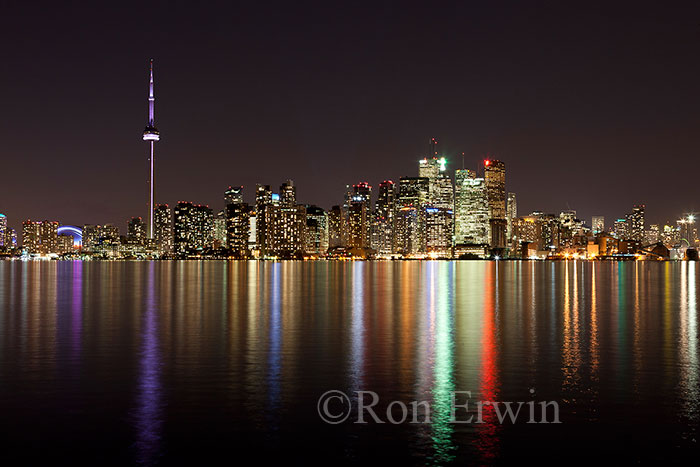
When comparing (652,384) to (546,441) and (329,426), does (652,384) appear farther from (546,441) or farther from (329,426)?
(329,426)

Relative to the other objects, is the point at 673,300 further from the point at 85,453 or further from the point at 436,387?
the point at 85,453

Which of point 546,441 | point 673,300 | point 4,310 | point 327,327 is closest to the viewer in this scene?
point 546,441

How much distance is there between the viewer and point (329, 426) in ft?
65.6

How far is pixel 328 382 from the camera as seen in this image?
26.6 meters

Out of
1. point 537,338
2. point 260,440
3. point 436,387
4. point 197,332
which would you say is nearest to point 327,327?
point 197,332

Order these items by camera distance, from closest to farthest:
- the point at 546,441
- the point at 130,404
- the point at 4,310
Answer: the point at 546,441 → the point at 130,404 → the point at 4,310

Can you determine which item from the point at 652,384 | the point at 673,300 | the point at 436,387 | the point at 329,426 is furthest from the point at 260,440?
the point at 673,300

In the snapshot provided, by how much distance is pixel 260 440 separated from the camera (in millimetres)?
18688

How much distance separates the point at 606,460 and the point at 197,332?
29054 millimetres

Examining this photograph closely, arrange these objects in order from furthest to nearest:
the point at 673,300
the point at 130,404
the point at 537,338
A: the point at 673,300
the point at 537,338
the point at 130,404

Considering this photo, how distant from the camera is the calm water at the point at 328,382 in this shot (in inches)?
715

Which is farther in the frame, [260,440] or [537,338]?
[537,338]

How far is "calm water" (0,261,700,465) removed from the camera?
59.6ft

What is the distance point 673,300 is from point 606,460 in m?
60.9
